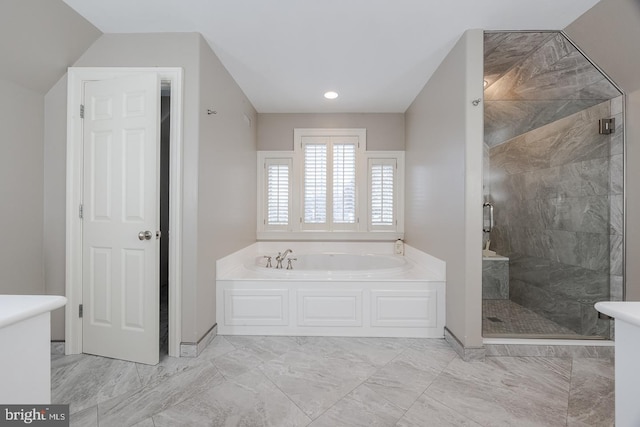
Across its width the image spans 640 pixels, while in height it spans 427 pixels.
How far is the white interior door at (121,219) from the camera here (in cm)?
202

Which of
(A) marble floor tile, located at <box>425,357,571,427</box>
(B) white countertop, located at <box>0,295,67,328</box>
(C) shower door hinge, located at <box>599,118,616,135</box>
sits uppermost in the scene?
(C) shower door hinge, located at <box>599,118,616,135</box>

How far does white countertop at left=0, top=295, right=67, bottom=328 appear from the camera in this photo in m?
0.75

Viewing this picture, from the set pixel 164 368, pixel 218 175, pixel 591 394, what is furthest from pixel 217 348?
pixel 591 394

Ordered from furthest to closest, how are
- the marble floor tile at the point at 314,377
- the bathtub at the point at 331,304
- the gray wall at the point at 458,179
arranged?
1. the bathtub at the point at 331,304
2. the gray wall at the point at 458,179
3. the marble floor tile at the point at 314,377

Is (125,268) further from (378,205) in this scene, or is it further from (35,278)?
(378,205)

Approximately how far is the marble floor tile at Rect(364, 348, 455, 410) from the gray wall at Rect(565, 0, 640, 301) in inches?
62.2

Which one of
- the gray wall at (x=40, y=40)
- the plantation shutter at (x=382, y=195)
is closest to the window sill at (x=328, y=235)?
the plantation shutter at (x=382, y=195)

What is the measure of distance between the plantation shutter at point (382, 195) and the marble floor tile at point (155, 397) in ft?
8.28

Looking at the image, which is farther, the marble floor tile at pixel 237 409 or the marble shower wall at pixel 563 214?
the marble shower wall at pixel 563 214

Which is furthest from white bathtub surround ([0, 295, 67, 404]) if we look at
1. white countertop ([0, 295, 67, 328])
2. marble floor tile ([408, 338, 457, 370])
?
marble floor tile ([408, 338, 457, 370])

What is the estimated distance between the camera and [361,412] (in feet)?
5.16

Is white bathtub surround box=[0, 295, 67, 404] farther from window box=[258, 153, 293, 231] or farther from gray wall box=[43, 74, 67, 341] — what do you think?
window box=[258, 153, 293, 231]

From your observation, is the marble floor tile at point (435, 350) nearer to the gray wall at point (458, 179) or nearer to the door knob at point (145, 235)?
the gray wall at point (458, 179)

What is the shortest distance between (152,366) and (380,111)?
11.5 feet
